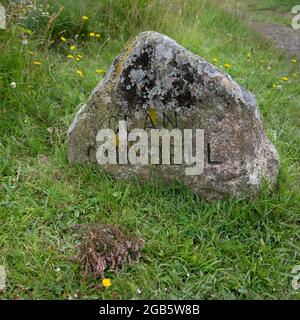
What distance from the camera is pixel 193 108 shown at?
2961 mm

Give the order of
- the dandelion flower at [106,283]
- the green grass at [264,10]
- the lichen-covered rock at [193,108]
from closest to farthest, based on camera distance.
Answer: the dandelion flower at [106,283] → the lichen-covered rock at [193,108] → the green grass at [264,10]

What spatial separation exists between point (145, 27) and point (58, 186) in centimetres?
302

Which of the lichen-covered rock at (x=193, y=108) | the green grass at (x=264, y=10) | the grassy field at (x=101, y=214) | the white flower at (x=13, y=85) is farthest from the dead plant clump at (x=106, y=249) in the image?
the green grass at (x=264, y=10)

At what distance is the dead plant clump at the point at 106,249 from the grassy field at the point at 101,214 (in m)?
0.06

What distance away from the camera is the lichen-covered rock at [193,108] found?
293 cm

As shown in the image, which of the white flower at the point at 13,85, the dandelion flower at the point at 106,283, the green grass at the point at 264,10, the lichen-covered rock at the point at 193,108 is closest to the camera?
the dandelion flower at the point at 106,283

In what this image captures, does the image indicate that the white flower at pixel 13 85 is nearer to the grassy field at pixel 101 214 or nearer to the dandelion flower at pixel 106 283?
the grassy field at pixel 101 214

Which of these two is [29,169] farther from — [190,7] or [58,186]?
[190,7]

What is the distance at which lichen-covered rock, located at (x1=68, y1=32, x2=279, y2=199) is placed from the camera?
115 inches

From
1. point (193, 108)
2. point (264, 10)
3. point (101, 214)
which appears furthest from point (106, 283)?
point (264, 10)

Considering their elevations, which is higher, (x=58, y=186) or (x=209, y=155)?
(x=209, y=155)

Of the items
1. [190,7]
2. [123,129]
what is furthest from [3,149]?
[190,7]

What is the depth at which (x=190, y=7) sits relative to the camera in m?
6.35

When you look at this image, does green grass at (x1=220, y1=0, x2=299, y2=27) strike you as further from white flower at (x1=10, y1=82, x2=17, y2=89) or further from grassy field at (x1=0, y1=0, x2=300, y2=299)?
white flower at (x1=10, y1=82, x2=17, y2=89)
